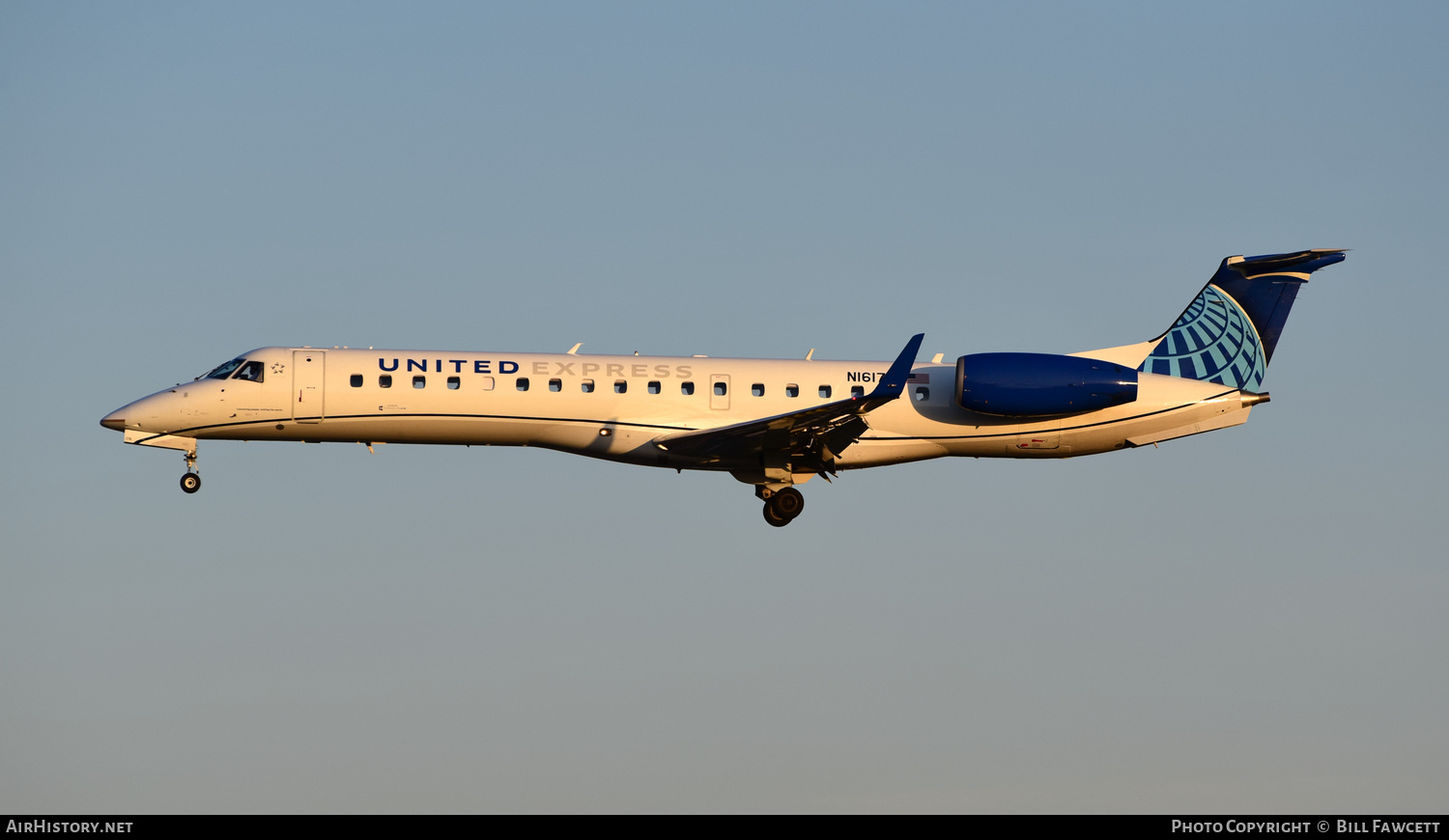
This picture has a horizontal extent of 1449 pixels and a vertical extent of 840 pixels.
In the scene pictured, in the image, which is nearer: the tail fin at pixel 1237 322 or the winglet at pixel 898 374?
the winglet at pixel 898 374

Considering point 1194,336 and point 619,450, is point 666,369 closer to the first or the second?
point 619,450

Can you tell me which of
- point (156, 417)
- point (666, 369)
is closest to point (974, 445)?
point (666, 369)

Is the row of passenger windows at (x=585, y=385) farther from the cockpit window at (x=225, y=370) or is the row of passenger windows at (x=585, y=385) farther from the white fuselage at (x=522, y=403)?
the cockpit window at (x=225, y=370)

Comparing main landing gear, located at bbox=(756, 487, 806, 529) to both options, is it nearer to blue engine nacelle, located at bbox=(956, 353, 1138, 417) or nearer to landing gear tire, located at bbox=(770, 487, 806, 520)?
landing gear tire, located at bbox=(770, 487, 806, 520)

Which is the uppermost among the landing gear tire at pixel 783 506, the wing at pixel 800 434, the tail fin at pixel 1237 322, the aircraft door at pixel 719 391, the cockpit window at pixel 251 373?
the tail fin at pixel 1237 322

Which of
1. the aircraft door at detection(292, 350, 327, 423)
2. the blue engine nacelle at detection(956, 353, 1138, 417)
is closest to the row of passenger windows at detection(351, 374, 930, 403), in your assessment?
the aircraft door at detection(292, 350, 327, 423)

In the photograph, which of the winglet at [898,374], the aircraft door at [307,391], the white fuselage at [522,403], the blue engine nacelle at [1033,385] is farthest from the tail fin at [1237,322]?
the aircraft door at [307,391]

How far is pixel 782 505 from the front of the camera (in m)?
32.4

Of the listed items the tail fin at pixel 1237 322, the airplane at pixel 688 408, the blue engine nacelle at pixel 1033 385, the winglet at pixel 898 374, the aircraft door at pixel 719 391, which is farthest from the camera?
the tail fin at pixel 1237 322

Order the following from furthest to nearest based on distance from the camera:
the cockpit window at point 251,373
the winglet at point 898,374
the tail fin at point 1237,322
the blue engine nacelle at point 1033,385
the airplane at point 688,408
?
the tail fin at point 1237,322
the blue engine nacelle at point 1033,385
the cockpit window at point 251,373
the airplane at point 688,408
the winglet at point 898,374

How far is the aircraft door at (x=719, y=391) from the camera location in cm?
3183

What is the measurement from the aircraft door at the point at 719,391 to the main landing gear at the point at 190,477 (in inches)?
399

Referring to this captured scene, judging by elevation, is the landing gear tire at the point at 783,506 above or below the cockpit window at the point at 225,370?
below

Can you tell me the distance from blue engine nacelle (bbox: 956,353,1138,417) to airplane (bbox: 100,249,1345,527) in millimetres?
37
